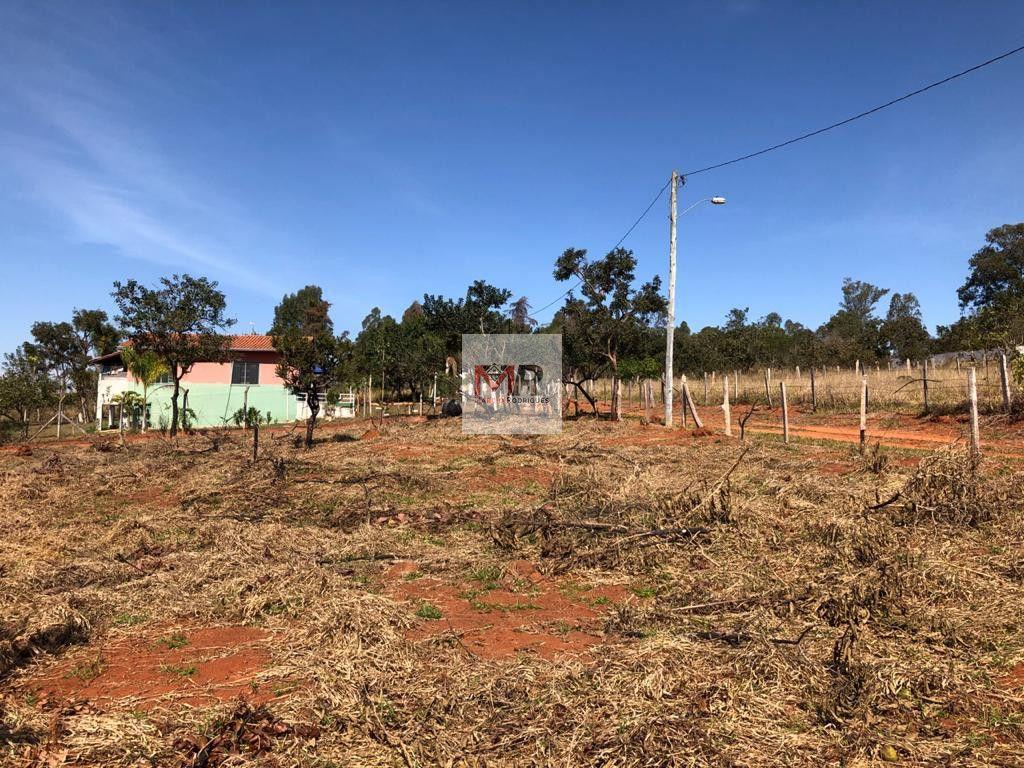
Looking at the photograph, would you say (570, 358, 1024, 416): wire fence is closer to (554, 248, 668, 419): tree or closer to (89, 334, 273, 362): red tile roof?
(554, 248, 668, 419): tree

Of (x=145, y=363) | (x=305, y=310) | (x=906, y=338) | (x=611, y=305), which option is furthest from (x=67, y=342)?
(x=906, y=338)

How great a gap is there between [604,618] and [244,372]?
36.1m

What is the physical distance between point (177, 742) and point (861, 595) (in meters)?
4.74

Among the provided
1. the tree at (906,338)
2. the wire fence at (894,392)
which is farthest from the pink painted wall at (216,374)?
the tree at (906,338)

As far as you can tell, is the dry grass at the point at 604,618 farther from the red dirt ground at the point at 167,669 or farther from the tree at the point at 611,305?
the tree at the point at 611,305

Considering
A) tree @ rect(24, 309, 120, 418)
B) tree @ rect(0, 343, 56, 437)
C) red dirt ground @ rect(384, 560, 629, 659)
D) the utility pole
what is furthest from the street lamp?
tree @ rect(24, 309, 120, 418)

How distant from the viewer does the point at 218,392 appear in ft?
97.9

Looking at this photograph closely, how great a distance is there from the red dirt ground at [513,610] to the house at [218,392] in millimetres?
22916

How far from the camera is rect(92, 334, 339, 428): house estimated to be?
93.6ft

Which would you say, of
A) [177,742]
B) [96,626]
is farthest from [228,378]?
[177,742]

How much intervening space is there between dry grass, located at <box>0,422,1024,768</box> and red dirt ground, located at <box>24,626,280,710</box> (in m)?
0.11

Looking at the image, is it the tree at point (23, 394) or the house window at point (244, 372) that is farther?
the house window at point (244, 372)

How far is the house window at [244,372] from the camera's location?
35781mm
